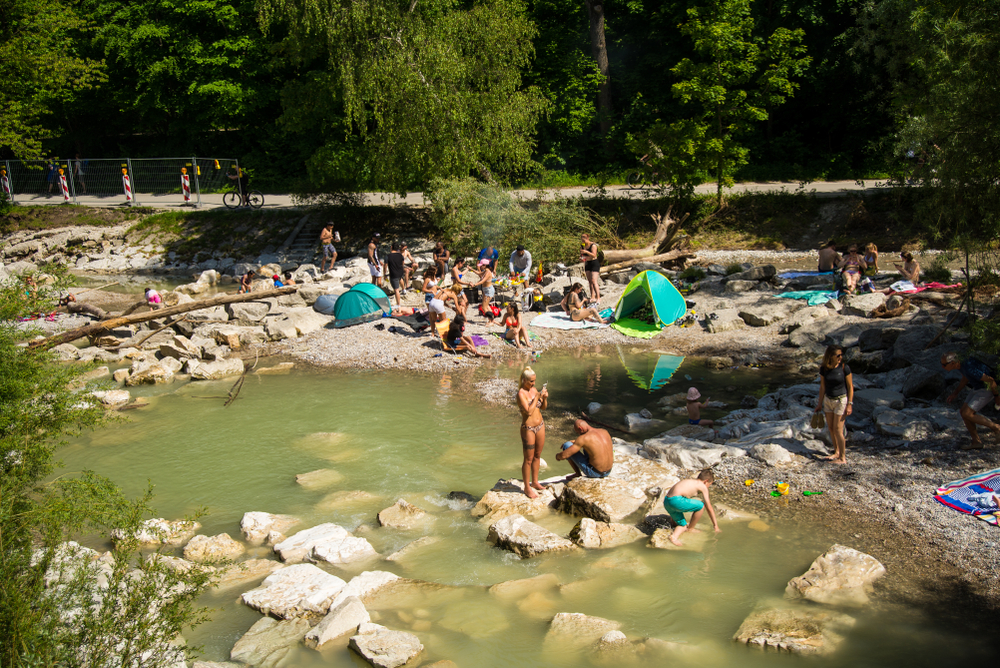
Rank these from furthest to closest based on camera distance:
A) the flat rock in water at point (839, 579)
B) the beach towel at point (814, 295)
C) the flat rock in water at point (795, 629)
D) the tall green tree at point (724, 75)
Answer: the tall green tree at point (724, 75) < the beach towel at point (814, 295) < the flat rock in water at point (839, 579) < the flat rock in water at point (795, 629)

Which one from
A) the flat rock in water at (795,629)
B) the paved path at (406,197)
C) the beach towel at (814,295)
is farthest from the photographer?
the paved path at (406,197)

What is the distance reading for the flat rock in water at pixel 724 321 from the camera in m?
15.2

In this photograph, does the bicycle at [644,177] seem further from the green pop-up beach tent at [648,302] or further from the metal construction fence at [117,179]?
the metal construction fence at [117,179]

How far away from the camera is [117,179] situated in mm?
29000

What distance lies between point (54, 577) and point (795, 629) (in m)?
6.22

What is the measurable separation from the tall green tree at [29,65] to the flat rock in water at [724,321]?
2318cm

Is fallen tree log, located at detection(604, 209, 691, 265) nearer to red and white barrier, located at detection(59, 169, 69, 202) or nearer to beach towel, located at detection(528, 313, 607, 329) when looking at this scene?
beach towel, located at detection(528, 313, 607, 329)

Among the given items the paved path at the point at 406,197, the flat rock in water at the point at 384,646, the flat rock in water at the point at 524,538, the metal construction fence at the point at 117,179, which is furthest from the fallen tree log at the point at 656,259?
the metal construction fence at the point at 117,179

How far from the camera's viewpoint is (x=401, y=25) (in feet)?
68.5

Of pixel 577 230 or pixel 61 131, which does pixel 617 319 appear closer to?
pixel 577 230

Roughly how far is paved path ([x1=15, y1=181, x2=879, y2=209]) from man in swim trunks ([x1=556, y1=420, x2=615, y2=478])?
16.5m

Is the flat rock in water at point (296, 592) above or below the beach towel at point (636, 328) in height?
below

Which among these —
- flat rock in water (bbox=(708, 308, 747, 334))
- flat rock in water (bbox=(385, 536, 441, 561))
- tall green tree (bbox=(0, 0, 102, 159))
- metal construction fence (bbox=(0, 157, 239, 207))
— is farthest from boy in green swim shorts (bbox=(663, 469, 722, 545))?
metal construction fence (bbox=(0, 157, 239, 207))

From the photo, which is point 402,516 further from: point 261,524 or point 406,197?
point 406,197
